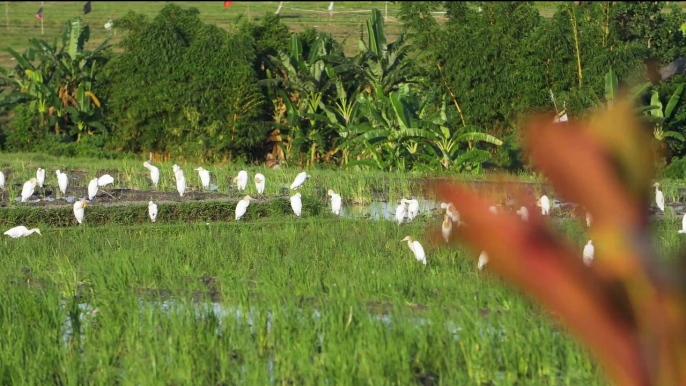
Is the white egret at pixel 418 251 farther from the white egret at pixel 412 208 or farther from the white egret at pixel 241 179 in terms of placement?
the white egret at pixel 241 179

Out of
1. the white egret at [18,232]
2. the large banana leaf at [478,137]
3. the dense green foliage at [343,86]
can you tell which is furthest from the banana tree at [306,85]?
the white egret at [18,232]

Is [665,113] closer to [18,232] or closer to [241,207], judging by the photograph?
[241,207]

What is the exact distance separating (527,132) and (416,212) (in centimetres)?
804

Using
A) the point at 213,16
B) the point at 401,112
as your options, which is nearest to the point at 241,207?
the point at 401,112

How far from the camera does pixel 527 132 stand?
26.9 inches

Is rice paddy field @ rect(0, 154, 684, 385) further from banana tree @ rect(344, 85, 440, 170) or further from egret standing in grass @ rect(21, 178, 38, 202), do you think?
banana tree @ rect(344, 85, 440, 170)

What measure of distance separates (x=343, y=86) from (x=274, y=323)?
1075 cm

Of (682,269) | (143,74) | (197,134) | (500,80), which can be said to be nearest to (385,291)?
(682,269)

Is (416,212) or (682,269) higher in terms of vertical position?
(682,269)

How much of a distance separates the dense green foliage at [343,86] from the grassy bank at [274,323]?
663 cm

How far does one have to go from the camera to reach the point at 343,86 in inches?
580

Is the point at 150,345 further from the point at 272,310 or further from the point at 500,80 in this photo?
the point at 500,80

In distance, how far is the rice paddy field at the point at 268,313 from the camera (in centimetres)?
367

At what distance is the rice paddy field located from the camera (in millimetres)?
3674
